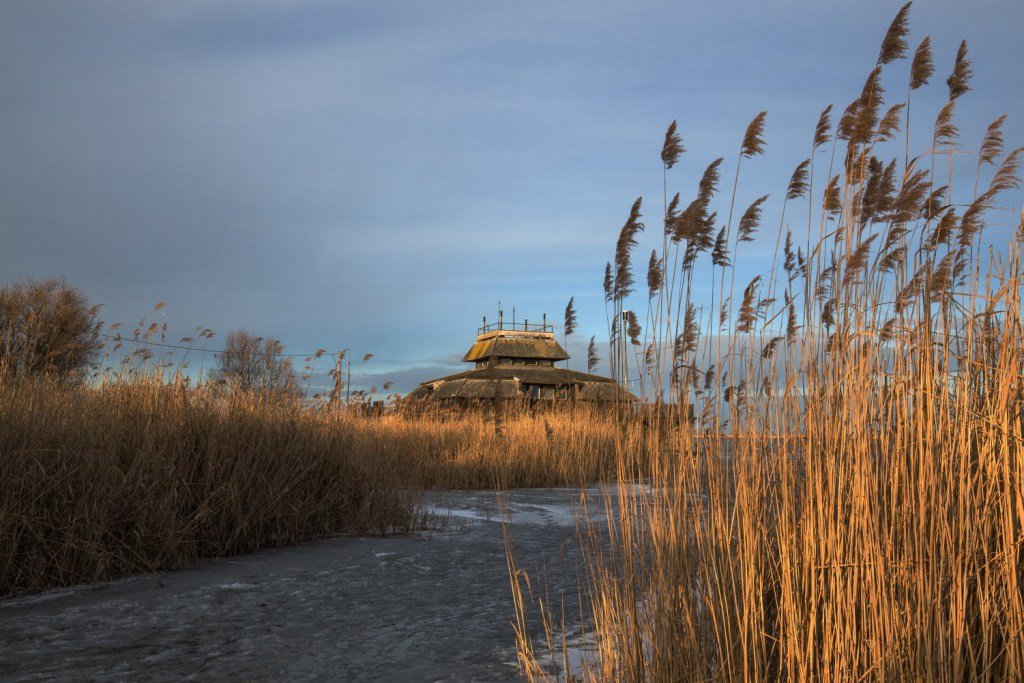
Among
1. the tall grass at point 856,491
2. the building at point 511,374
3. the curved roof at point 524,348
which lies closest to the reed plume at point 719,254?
the tall grass at point 856,491

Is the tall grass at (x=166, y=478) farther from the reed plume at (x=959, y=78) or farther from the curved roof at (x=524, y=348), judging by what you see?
the curved roof at (x=524, y=348)

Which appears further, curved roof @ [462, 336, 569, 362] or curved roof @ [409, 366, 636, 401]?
curved roof @ [462, 336, 569, 362]

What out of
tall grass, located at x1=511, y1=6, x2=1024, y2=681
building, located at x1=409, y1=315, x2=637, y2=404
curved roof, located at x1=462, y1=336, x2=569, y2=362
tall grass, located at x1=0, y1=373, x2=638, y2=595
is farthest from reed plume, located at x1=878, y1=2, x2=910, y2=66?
curved roof, located at x1=462, y1=336, x2=569, y2=362

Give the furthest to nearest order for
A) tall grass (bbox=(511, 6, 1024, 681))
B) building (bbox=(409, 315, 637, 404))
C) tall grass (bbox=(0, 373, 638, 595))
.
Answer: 1. building (bbox=(409, 315, 637, 404))
2. tall grass (bbox=(0, 373, 638, 595))
3. tall grass (bbox=(511, 6, 1024, 681))

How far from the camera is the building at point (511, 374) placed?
29984 millimetres

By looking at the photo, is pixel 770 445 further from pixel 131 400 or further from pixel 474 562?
pixel 131 400

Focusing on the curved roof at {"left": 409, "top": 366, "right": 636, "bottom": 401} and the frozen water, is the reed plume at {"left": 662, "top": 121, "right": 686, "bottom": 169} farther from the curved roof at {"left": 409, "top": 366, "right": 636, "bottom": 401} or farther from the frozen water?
the curved roof at {"left": 409, "top": 366, "right": 636, "bottom": 401}

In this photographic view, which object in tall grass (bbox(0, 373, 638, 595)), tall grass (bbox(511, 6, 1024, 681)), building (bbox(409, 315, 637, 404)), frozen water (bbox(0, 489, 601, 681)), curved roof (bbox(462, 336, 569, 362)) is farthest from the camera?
curved roof (bbox(462, 336, 569, 362))

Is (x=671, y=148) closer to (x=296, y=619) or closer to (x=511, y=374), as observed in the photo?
(x=296, y=619)

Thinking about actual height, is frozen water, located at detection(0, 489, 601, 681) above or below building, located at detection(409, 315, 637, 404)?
below

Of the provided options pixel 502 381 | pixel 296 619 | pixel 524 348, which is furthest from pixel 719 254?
pixel 524 348

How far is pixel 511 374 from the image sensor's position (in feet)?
111

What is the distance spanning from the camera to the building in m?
30.0

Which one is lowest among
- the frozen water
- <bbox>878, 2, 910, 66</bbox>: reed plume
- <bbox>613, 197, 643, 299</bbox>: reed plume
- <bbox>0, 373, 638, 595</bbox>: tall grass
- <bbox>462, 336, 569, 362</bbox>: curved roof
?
the frozen water
